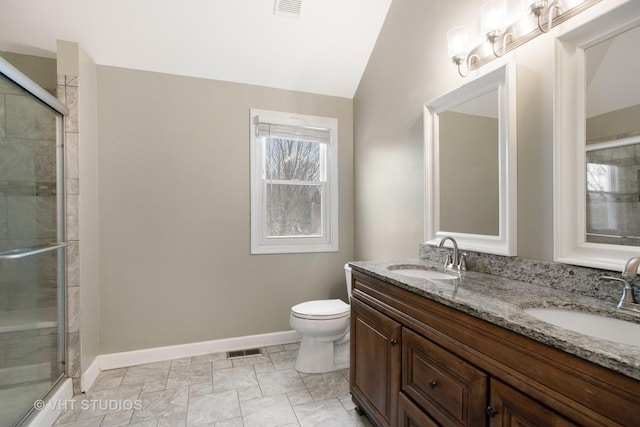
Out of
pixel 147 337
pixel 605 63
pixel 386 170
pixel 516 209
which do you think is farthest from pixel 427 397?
pixel 147 337

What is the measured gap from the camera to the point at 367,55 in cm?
261

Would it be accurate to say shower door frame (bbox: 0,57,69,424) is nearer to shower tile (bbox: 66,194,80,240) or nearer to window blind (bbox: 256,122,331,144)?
shower tile (bbox: 66,194,80,240)

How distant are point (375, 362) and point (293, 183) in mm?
1746

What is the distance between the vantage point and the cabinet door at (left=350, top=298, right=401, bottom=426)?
4.40 feet

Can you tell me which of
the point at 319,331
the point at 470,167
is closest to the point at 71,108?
the point at 319,331

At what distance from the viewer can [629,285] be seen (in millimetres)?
939

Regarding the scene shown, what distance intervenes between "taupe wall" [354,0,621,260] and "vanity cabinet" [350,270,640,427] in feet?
1.94

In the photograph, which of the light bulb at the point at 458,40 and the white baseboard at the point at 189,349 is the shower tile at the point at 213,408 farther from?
the light bulb at the point at 458,40

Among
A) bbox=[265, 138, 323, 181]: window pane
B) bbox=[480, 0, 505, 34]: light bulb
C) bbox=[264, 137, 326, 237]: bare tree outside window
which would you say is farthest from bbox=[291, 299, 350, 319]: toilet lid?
bbox=[480, 0, 505, 34]: light bulb

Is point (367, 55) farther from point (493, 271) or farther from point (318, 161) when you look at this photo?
point (493, 271)

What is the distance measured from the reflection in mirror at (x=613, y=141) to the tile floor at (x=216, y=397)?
149 centimetres

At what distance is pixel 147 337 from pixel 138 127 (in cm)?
164

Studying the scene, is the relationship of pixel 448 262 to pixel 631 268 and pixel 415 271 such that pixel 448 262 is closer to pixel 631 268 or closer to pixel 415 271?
pixel 415 271

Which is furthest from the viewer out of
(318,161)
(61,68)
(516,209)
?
(318,161)
